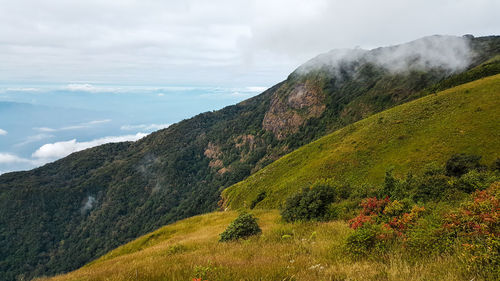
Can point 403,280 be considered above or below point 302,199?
above

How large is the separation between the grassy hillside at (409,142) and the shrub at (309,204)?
1204 centimetres

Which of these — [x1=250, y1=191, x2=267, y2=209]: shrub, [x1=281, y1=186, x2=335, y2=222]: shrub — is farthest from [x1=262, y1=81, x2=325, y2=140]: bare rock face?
[x1=281, y1=186, x2=335, y2=222]: shrub

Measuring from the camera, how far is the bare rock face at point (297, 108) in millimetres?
171500

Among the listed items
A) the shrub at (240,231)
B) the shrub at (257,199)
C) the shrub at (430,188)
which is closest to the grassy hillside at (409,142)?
the shrub at (257,199)

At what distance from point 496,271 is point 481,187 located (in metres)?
11.3

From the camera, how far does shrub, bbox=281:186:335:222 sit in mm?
14555

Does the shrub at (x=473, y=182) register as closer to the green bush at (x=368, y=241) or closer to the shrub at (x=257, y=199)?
the green bush at (x=368, y=241)

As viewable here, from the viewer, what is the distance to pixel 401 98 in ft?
370

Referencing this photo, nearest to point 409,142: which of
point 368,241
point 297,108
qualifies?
point 368,241

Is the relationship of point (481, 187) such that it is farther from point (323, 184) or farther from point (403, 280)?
point (403, 280)

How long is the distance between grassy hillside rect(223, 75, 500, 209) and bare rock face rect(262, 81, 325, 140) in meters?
115

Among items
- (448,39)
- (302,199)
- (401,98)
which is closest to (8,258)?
(302,199)

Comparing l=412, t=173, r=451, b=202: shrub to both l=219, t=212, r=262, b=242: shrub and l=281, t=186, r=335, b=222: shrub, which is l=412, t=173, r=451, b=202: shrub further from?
l=219, t=212, r=262, b=242: shrub

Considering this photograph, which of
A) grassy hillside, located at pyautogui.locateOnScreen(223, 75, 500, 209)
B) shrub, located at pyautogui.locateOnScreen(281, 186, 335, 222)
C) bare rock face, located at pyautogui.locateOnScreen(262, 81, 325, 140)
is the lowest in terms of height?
grassy hillside, located at pyautogui.locateOnScreen(223, 75, 500, 209)
